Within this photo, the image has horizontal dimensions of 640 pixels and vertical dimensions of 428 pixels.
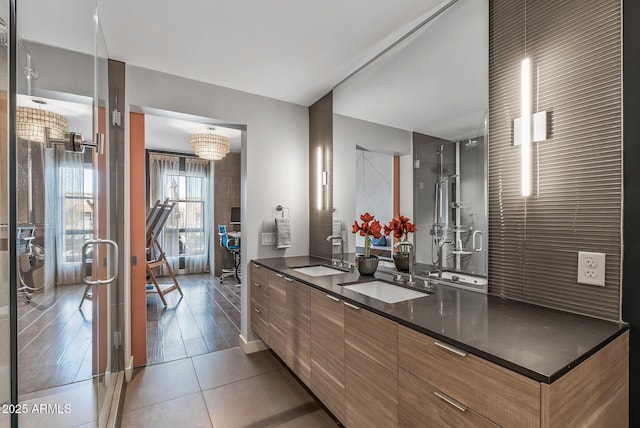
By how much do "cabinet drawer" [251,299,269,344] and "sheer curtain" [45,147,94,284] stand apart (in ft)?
4.95

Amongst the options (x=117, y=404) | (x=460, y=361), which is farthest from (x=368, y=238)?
(x=117, y=404)

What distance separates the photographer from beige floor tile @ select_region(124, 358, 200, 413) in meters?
2.11

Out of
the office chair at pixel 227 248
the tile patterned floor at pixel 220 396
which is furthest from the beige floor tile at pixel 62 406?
the office chair at pixel 227 248

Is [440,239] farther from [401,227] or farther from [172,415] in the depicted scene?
[172,415]

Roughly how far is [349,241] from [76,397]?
1998mm

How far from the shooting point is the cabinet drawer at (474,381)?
32.0 inches

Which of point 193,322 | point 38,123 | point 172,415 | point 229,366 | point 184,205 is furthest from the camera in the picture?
point 184,205

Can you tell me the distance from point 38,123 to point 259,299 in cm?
211

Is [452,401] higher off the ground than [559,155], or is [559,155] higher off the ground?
[559,155]

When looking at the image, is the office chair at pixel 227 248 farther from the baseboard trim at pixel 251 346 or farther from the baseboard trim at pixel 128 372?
the baseboard trim at pixel 128 372

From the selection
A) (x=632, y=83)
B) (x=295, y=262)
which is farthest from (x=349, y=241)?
(x=632, y=83)

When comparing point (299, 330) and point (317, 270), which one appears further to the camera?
point (317, 270)

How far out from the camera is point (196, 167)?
6.34 metres

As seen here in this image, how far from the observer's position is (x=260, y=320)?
270cm
